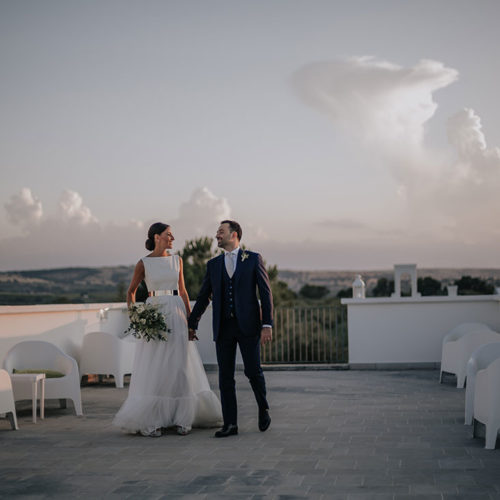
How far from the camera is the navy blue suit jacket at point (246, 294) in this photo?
6137 millimetres

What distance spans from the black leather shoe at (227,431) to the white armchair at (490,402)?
1868mm

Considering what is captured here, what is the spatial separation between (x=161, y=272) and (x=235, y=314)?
0.84 m

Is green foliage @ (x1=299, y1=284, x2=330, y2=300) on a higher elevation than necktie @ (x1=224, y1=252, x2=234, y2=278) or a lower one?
lower

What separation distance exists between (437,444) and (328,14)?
1162 centimetres

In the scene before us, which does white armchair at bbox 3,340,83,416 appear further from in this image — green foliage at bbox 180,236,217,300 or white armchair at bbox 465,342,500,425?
green foliage at bbox 180,236,217,300

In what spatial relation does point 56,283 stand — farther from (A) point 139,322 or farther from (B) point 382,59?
(A) point 139,322

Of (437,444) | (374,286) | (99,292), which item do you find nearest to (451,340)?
(437,444)

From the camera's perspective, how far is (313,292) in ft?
105

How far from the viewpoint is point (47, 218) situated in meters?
27.1

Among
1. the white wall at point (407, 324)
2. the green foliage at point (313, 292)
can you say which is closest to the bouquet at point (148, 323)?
the white wall at point (407, 324)

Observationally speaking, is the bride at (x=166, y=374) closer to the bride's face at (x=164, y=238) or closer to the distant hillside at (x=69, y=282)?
the bride's face at (x=164, y=238)

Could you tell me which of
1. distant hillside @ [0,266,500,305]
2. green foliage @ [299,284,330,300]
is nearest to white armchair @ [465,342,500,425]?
distant hillside @ [0,266,500,305]

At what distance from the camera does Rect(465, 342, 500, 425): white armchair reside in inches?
235

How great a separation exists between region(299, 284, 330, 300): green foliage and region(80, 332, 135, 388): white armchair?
71.2ft
